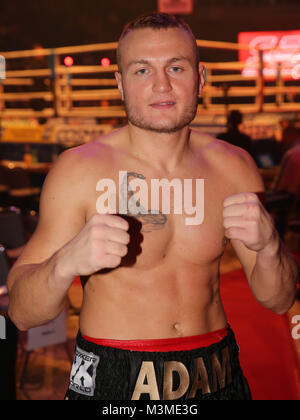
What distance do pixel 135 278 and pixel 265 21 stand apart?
79.9 ft

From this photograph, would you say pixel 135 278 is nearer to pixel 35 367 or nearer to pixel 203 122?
pixel 35 367

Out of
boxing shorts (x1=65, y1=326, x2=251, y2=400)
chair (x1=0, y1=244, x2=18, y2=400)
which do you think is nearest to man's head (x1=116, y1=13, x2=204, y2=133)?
boxing shorts (x1=65, y1=326, x2=251, y2=400)

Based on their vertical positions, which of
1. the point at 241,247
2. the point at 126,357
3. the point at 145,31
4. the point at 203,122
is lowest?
the point at 126,357

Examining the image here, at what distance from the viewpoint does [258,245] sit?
5.36ft

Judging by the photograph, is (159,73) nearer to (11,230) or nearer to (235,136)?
(11,230)

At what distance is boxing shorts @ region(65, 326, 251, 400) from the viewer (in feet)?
5.98

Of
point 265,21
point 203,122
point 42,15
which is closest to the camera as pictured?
point 203,122

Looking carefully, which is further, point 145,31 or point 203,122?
point 203,122

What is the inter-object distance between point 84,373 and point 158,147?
804 millimetres

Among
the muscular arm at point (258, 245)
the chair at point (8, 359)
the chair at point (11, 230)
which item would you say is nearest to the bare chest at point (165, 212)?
the muscular arm at point (258, 245)

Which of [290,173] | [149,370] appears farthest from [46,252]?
[290,173]

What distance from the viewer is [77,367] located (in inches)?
74.7

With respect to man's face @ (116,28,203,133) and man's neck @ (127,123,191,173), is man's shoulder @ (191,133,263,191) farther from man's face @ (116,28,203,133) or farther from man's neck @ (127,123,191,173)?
man's face @ (116,28,203,133)

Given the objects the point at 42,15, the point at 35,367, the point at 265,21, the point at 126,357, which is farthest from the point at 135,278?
the point at 265,21
